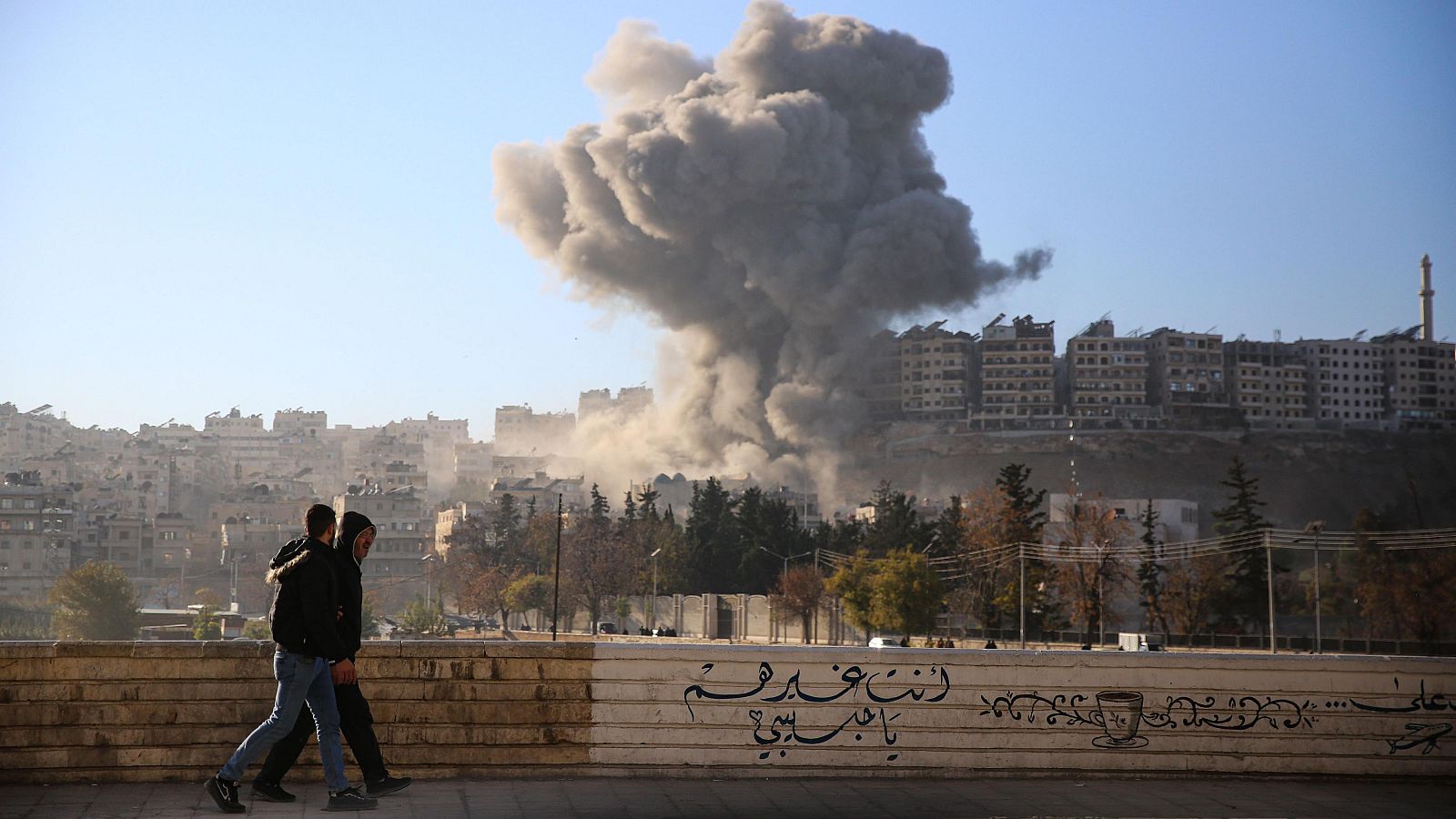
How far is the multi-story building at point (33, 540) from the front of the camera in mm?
133750

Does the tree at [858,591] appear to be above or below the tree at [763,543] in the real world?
below

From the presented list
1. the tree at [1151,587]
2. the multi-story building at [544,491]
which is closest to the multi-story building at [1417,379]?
the multi-story building at [544,491]

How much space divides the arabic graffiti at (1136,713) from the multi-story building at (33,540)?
13408 cm

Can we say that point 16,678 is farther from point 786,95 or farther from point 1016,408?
point 1016,408

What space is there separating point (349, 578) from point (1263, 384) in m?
178

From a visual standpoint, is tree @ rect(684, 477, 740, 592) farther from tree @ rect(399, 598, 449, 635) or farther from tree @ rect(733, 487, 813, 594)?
tree @ rect(399, 598, 449, 635)

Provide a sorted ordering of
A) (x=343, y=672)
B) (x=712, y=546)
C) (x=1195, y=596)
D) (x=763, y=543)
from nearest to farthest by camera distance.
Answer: (x=343, y=672) < (x=1195, y=596) < (x=763, y=543) < (x=712, y=546)

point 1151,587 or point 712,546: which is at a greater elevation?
point 712,546

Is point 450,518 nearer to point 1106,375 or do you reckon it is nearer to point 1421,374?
point 1106,375

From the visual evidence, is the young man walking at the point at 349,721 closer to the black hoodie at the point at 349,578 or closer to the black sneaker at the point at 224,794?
the black hoodie at the point at 349,578

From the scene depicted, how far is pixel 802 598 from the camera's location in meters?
82.6

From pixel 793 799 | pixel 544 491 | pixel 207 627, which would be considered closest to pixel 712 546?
pixel 207 627

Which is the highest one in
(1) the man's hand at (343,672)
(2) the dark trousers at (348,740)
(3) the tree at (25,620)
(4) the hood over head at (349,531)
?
(4) the hood over head at (349,531)

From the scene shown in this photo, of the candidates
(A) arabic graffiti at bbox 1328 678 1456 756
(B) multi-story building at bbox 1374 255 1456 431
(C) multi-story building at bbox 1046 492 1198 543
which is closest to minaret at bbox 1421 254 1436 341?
(B) multi-story building at bbox 1374 255 1456 431
